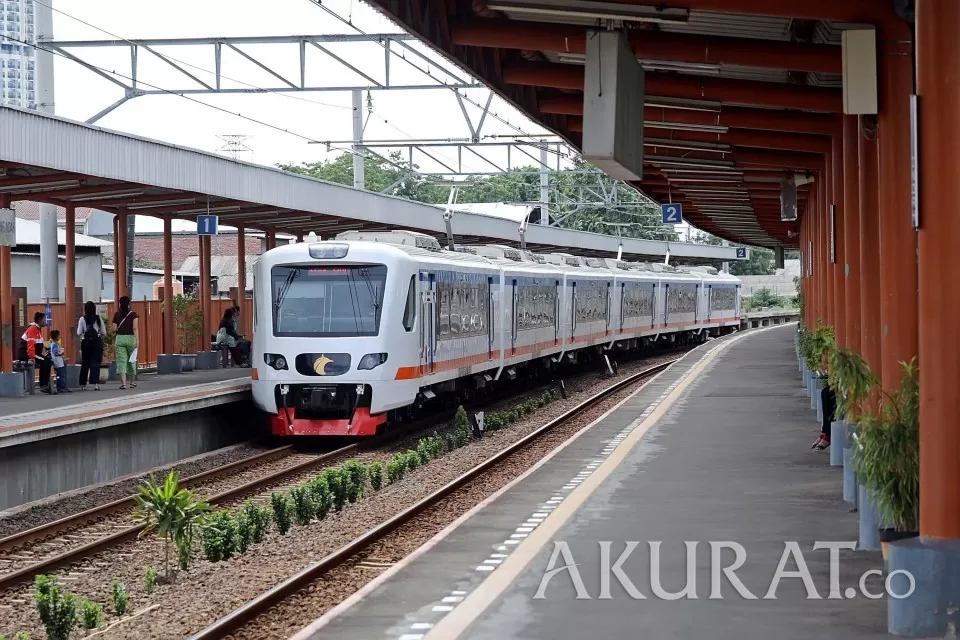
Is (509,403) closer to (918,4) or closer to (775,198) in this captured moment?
(775,198)

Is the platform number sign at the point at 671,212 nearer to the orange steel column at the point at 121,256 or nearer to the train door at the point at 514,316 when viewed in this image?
the train door at the point at 514,316

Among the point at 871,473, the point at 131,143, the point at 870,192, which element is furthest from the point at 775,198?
the point at 871,473

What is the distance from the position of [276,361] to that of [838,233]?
767 cm

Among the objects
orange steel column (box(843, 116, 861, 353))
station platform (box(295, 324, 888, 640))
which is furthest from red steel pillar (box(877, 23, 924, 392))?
orange steel column (box(843, 116, 861, 353))

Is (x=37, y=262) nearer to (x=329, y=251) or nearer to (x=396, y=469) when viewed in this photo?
(x=329, y=251)

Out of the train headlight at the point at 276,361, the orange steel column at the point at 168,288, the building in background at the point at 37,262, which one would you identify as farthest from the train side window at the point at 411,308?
the building in background at the point at 37,262

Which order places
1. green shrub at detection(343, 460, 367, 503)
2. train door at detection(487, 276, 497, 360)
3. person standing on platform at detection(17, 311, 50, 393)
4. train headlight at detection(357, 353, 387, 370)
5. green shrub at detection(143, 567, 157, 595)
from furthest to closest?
train door at detection(487, 276, 497, 360)
person standing on platform at detection(17, 311, 50, 393)
train headlight at detection(357, 353, 387, 370)
green shrub at detection(343, 460, 367, 503)
green shrub at detection(143, 567, 157, 595)

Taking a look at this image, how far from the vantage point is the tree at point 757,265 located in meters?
100

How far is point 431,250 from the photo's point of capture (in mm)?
21453

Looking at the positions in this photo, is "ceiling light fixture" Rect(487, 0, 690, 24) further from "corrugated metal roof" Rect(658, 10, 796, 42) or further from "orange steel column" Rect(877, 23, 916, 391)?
"orange steel column" Rect(877, 23, 916, 391)

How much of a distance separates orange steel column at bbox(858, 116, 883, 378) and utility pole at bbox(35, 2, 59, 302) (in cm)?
1372

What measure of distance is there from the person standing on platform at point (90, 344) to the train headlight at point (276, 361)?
390 cm

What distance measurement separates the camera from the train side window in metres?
18.7

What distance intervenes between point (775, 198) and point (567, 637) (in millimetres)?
23209
